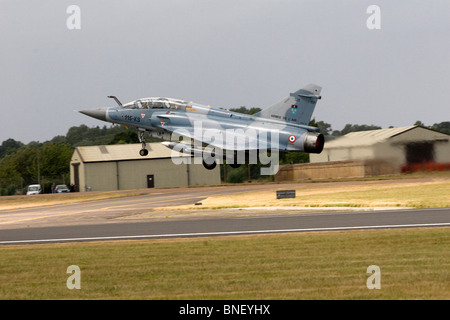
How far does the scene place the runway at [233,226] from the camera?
2433 centimetres

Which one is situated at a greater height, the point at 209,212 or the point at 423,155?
the point at 423,155

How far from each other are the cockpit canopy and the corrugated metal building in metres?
11.9

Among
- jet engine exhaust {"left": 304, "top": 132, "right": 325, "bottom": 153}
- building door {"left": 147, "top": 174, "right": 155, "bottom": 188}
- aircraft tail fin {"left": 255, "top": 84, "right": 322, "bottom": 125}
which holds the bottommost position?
building door {"left": 147, "top": 174, "right": 155, "bottom": 188}

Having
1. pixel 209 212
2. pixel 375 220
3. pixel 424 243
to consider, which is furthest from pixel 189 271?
pixel 209 212

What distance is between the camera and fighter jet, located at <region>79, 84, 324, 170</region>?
4059 cm

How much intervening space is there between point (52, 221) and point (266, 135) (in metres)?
13.9

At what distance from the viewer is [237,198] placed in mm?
48906

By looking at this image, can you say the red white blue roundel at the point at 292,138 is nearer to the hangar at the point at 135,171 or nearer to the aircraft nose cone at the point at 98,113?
the aircraft nose cone at the point at 98,113

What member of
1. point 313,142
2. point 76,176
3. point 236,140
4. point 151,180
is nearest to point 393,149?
point 313,142

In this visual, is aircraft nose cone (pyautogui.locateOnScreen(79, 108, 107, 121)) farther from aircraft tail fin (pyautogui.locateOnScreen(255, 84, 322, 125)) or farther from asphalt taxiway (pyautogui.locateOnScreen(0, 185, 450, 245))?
asphalt taxiway (pyautogui.locateOnScreen(0, 185, 450, 245))

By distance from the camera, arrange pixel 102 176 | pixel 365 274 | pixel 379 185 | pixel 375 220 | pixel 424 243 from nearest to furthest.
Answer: pixel 365 274
pixel 424 243
pixel 375 220
pixel 379 185
pixel 102 176

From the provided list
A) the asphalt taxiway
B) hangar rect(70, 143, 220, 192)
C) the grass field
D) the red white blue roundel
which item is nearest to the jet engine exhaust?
the red white blue roundel

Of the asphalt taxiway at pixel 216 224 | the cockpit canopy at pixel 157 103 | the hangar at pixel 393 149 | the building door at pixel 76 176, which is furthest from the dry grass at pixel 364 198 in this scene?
the building door at pixel 76 176
